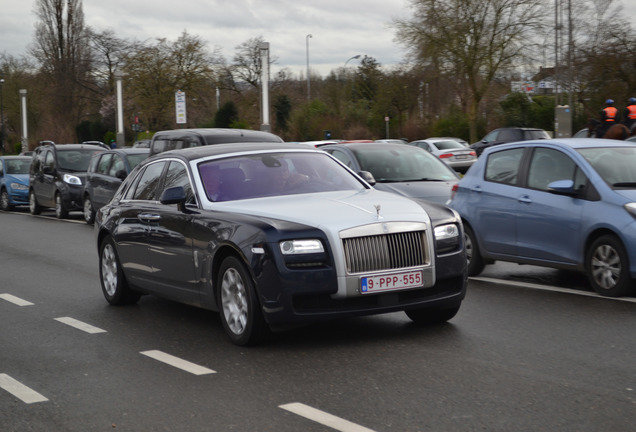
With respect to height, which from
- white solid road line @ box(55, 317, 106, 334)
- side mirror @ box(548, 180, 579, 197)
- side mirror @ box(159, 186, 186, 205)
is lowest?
white solid road line @ box(55, 317, 106, 334)

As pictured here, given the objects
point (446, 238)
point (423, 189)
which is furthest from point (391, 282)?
point (423, 189)

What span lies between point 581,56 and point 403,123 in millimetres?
14179

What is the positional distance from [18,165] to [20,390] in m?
24.7

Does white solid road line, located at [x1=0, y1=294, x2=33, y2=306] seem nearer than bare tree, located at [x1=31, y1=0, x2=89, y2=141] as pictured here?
Yes

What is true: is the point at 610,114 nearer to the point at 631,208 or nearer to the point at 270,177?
the point at 631,208

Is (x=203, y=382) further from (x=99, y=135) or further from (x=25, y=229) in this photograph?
(x=99, y=135)

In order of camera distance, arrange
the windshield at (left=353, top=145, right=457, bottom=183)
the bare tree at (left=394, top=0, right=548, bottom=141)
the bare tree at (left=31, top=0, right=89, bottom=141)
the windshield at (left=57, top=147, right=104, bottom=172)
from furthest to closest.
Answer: the bare tree at (left=31, top=0, right=89, bottom=141), the bare tree at (left=394, top=0, right=548, bottom=141), the windshield at (left=57, top=147, right=104, bottom=172), the windshield at (left=353, top=145, right=457, bottom=183)

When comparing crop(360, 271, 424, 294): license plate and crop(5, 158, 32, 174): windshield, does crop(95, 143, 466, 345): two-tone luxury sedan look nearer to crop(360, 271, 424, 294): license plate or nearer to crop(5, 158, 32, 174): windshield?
crop(360, 271, 424, 294): license plate

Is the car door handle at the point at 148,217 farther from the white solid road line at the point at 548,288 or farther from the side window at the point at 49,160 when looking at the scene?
the side window at the point at 49,160

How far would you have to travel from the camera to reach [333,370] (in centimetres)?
654

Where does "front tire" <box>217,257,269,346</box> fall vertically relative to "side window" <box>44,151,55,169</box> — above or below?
below

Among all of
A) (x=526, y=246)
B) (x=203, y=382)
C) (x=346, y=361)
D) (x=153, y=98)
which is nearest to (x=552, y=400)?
(x=346, y=361)

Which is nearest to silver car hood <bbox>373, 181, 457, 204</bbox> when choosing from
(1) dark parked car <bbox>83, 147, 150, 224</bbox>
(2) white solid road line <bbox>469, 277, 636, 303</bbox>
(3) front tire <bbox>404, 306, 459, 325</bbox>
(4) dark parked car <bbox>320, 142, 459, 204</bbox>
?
(4) dark parked car <bbox>320, 142, 459, 204</bbox>

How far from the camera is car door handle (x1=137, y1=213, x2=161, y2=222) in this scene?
8.84 meters
